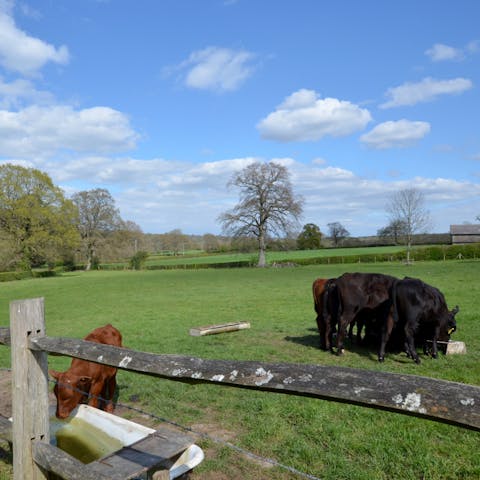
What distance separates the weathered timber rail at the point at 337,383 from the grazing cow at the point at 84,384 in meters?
2.41

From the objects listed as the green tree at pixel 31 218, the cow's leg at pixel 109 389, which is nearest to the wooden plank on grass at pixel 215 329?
the cow's leg at pixel 109 389

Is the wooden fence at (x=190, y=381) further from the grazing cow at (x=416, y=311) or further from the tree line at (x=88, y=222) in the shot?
the tree line at (x=88, y=222)

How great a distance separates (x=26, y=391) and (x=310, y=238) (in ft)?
271

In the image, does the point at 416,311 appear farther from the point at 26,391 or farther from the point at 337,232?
the point at 337,232

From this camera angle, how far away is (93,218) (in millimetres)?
58625

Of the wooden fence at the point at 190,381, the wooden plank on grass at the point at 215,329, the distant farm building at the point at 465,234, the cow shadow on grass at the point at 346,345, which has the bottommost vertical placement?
the cow shadow on grass at the point at 346,345

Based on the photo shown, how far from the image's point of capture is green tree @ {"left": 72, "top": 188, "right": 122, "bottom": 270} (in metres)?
57.9

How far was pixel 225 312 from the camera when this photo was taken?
15.3m

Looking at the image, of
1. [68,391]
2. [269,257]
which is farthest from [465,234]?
[68,391]

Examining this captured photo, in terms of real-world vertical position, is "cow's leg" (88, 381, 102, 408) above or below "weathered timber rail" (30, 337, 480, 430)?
below

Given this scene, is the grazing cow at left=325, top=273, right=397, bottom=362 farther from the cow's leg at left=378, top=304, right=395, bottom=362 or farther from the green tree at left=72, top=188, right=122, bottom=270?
the green tree at left=72, top=188, right=122, bottom=270

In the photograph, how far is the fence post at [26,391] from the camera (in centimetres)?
314

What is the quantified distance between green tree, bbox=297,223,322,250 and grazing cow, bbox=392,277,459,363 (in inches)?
2981

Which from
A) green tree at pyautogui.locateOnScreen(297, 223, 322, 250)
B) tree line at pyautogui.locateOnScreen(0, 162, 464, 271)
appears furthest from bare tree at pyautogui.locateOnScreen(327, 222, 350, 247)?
tree line at pyautogui.locateOnScreen(0, 162, 464, 271)
